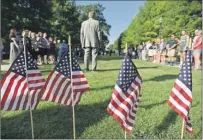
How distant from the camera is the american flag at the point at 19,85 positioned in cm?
554

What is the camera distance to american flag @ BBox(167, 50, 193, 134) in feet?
17.5

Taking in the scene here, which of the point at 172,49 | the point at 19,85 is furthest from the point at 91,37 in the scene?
the point at 172,49

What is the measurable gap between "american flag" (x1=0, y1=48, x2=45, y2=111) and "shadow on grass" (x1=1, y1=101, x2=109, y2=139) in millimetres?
459

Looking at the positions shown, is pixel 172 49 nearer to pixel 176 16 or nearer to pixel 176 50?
pixel 176 50

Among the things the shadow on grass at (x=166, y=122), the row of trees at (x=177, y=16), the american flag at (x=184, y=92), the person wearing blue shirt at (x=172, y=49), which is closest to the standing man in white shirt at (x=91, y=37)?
the shadow on grass at (x=166, y=122)

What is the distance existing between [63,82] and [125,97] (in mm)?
967

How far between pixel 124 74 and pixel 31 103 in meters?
1.50

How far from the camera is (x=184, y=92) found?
5410 mm

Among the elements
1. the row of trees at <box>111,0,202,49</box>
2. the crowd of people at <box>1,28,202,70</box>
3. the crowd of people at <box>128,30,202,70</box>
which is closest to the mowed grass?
the crowd of people at <box>1,28,202,70</box>

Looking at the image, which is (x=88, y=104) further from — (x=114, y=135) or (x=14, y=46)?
(x=14, y=46)

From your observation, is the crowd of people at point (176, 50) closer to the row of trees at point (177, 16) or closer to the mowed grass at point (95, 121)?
the mowed grass at point (95, 121)

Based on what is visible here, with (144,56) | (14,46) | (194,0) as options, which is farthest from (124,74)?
(194,0)

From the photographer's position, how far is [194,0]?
48.6 metres

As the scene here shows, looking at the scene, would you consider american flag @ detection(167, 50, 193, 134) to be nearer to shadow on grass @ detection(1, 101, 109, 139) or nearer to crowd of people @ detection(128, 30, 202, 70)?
shadow on grass @ detection(1, 101, 109, 139)
